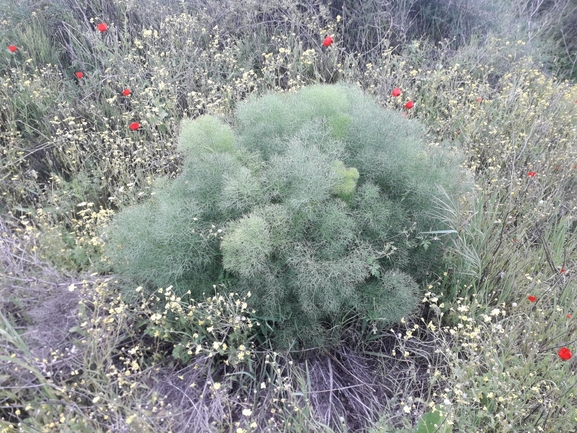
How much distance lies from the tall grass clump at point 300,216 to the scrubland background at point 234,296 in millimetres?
147

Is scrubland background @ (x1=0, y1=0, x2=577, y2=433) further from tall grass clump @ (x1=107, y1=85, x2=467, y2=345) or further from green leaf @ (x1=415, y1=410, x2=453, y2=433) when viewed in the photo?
tall grass clump @ (x1=107, y1=85, x2=467, y2=345)

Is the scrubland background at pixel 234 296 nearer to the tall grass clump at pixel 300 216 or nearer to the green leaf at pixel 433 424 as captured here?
the green leaf at pixel 433 424

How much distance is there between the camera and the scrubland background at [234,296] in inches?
76.5

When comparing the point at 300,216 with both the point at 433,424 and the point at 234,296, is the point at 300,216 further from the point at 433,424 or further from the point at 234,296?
the point at 433,424

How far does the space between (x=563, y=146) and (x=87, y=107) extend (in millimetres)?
3544

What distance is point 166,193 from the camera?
2295 mm

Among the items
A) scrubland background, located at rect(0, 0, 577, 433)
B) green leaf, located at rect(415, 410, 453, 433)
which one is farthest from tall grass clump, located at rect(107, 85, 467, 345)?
green leaf, located at rect(415, 410, 453, 433)

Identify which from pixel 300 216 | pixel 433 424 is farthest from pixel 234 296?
pixel 433 424

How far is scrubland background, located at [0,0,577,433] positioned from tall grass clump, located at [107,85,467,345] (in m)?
0.15

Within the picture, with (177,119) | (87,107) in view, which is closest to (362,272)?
(177,119)

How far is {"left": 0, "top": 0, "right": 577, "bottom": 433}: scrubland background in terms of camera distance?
194 centimetres

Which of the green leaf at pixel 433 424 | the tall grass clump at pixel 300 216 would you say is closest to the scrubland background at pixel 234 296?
the green leaf at pixel 433 424

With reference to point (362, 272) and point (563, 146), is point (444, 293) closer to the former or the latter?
point (362, 272)

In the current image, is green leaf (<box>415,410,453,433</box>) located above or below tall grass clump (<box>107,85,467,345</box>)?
below
